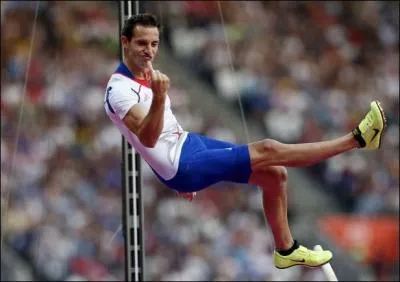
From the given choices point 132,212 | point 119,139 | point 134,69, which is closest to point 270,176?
point 134,69

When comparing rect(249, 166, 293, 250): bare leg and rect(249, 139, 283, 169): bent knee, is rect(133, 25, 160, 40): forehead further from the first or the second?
rect(249, 166, 293, 250): bare leg

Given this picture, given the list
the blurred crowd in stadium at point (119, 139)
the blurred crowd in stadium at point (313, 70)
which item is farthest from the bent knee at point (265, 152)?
the blurred crowd in stadium at point (313, 70)

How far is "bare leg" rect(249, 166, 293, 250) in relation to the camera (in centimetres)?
680

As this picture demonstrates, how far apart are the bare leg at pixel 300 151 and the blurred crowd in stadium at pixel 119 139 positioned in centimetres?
383

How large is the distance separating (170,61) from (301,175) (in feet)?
5.51

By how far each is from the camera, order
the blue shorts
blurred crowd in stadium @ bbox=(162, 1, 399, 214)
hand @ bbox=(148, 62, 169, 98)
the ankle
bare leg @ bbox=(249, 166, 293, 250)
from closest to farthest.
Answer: hand @ bbox=(148, 62, 169, 98) < the blue shorts < bare leg @ bbox=(249, 166, 293, 250) < the ankle < blurred crowd in stadium @ bbox=(162, 1, 399, 214)

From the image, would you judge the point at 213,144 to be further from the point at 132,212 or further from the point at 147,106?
the point at 132,212

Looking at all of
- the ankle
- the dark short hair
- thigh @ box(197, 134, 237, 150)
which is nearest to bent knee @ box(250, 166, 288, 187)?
thigh @ box(197, 134, 237, 150)

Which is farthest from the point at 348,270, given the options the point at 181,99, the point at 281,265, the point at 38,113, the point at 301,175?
the point at 281,265

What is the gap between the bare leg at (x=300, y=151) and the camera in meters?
6.55

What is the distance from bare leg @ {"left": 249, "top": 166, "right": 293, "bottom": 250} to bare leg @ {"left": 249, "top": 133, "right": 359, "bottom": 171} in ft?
0.46

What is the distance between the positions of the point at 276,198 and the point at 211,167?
44 centimetres

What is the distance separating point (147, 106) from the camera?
259 inches

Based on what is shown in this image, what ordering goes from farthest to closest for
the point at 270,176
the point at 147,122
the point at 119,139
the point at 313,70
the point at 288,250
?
1. the point at 313,70
2. the point at 119,139
3. the point at 288,250
4. the point at 270,176
5. the point at 147,122
